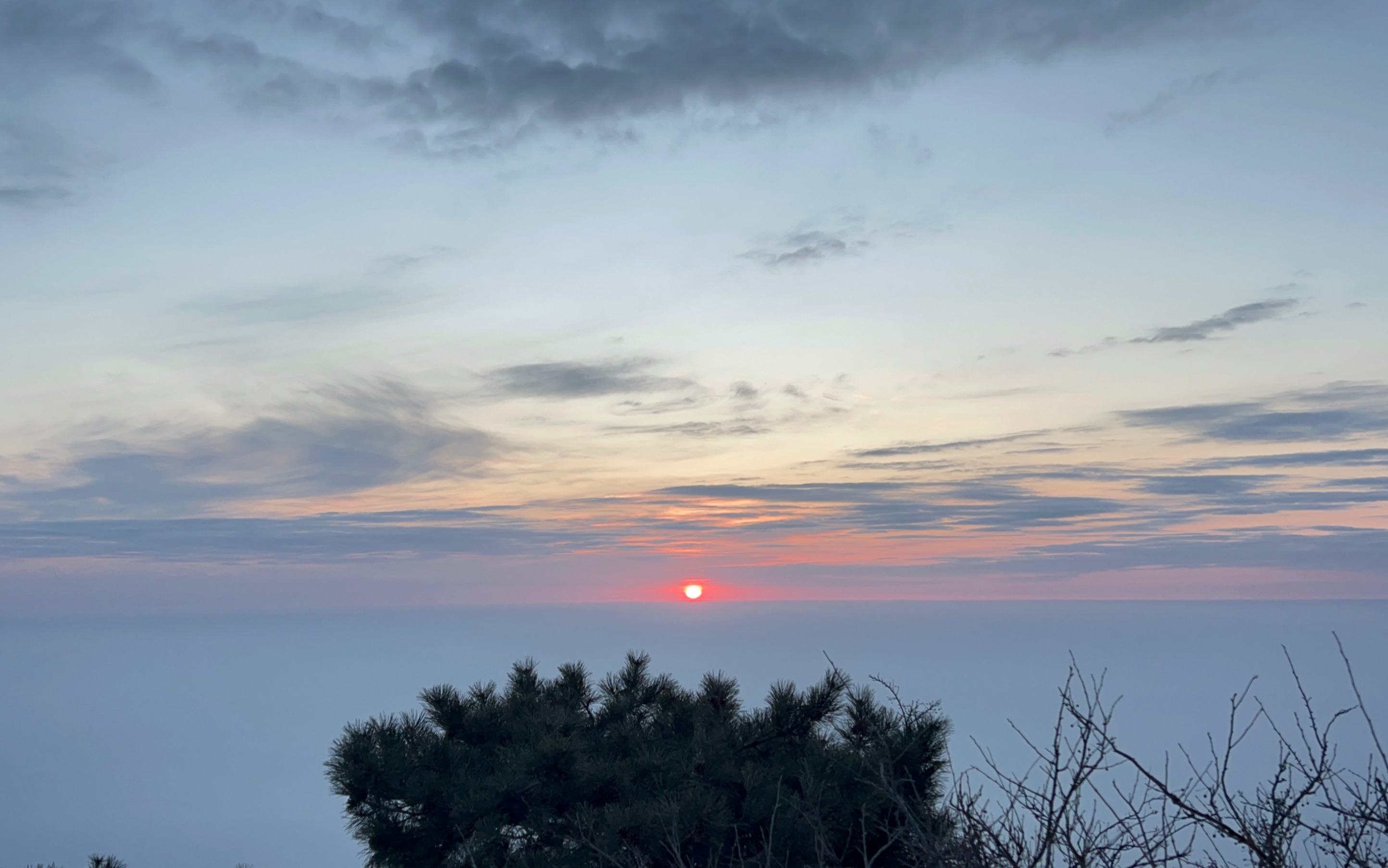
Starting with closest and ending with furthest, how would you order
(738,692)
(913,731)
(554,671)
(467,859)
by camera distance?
(467,859), (913,731), (738,692), (554,671)

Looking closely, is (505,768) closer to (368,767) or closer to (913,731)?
(368,767)

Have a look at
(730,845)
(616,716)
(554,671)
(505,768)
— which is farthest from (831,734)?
(554,671)

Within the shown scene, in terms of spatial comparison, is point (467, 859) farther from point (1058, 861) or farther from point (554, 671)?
point (1058, 861)

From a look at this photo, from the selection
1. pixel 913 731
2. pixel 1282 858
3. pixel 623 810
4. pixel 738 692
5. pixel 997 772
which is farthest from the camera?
pixel 738 692

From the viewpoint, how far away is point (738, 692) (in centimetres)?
1180

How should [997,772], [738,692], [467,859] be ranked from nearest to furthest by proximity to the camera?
[997,772], [467,859], [738,692]

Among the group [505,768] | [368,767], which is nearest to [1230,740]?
[505,768]

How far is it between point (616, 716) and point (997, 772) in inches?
302

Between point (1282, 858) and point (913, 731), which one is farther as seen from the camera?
point (913, 731)

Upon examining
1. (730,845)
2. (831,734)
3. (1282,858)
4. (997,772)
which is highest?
(997,772)

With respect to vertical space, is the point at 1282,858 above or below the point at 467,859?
above

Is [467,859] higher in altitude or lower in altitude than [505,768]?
lower

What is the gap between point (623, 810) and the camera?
842 cm

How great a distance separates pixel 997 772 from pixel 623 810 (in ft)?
14.7
